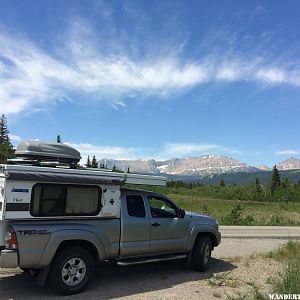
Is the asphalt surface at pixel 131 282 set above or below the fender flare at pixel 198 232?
below

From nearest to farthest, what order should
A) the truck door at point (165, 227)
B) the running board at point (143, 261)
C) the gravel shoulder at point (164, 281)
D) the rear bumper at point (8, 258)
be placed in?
the rear bumper at point (8, 258)
the gravel shoulder at point (164, 281)
the running board at point (143, 261)
the truck door at point (165, 227)

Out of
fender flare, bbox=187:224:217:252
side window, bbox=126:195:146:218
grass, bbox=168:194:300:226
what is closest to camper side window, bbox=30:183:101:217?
side window, bbox=126:195:146:218

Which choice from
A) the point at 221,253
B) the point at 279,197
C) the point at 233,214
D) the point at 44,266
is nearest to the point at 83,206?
the point at 44,266

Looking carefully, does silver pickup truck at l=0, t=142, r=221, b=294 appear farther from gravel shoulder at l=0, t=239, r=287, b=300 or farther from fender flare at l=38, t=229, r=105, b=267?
gravel shoulder at l=0, t=239, r=287, b=300

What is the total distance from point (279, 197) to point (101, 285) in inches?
3585

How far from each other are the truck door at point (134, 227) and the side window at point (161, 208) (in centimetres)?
31

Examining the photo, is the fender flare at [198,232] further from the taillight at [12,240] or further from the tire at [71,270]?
the taillight at [12,240]

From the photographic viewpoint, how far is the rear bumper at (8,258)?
305 inches

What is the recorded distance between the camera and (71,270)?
855 cm

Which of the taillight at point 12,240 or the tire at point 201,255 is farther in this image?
the tire at point 201,255

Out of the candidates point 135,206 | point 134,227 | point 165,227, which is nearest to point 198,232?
point 165,227

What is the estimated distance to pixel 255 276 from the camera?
10.7 meters

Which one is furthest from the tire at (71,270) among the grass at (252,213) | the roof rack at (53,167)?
the grass at (252,213)

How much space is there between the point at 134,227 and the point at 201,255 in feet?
7.75
